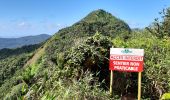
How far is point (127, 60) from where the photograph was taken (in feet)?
35.9

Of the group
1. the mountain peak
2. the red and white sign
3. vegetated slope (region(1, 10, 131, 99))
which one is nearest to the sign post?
the red and white sign

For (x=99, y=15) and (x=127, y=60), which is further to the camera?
(x=99, y=15)

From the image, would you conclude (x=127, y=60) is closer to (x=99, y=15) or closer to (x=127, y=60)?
(x=127, y=60)

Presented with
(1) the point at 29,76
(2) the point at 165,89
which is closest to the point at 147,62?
(2) the point at 165,89

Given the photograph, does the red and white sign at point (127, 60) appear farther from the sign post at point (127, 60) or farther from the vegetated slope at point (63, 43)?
the vegetated slope at point (63, 43)

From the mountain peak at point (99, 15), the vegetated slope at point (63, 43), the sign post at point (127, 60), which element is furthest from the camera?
the mountain peak at point (99, 15)

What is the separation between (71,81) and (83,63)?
0.74 meters

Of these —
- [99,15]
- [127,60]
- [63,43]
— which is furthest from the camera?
[99,15]

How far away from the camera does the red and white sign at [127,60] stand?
1078cm

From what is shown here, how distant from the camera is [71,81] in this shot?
1129 cm

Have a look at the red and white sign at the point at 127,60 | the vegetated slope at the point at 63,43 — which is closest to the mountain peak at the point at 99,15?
the vegetated slope at the point at 63,43

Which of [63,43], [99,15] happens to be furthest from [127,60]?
[99,15]

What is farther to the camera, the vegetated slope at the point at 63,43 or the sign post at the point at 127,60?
→ the vegetated slope at the point at 63,43

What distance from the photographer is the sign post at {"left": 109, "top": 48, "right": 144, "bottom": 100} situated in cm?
1077
